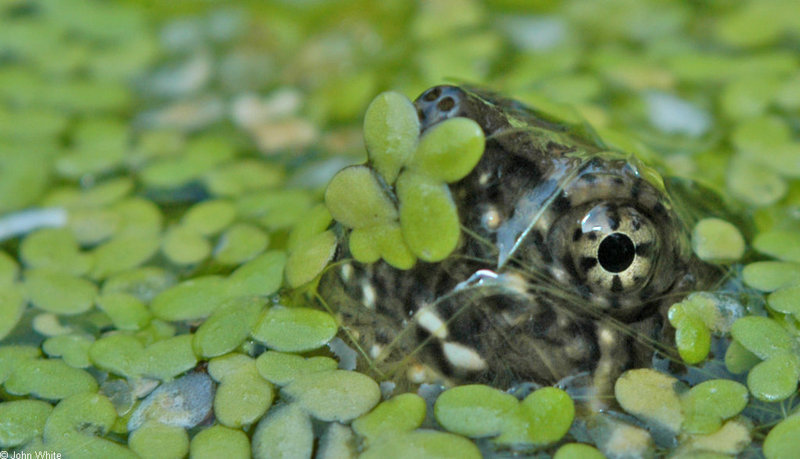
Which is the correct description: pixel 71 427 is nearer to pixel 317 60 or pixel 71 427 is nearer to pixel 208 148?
pixel 208 148

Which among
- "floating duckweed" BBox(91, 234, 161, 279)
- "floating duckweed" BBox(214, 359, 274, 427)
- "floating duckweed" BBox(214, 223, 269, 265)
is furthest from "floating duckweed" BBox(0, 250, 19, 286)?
"floating duckweed" BBox(214, 359, 274, 427)

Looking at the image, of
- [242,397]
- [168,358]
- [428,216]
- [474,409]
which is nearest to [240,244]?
[168,358]

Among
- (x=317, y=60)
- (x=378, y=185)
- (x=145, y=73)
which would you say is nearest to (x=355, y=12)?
(x=317, y=60)

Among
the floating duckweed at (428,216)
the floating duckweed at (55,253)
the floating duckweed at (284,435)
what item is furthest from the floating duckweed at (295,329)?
the floating duckweed at (55,253)

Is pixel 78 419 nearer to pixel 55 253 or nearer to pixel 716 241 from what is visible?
pixel 55 253

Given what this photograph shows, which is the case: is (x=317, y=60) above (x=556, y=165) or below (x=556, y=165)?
below

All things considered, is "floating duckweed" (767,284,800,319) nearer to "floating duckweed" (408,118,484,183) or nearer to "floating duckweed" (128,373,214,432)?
"floating duckweed" (408,118,484,183)

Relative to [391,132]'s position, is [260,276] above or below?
below
